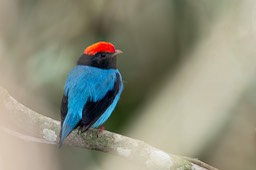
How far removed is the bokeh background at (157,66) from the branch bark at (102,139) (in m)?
0.92

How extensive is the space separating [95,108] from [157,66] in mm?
1817

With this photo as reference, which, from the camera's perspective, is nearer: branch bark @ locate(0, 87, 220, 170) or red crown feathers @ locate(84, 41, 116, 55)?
→ branch bark @ locate(0, 87, 220, 170)

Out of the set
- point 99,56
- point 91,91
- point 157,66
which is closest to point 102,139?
point 91,91

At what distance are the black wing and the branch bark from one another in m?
0.14

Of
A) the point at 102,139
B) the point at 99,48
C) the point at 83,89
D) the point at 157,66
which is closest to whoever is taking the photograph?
the point at 102,139

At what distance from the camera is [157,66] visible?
5.70 metres

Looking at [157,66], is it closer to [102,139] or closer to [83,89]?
[83,89]

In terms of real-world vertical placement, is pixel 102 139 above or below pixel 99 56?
below

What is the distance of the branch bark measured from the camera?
3.76 m

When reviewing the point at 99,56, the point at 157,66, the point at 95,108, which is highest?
the point at 99,56

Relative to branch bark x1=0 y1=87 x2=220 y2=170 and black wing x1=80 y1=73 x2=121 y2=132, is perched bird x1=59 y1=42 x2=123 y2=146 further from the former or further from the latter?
branch bark x1=0 y1=87 x2=220 y2=170

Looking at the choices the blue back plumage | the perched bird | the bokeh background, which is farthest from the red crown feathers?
the bokeh background

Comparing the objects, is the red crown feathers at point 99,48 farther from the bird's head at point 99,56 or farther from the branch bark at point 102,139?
the branch bark at point 102,139

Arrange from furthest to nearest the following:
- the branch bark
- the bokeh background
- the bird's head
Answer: the bokeh background < the bird's head < the branch bark
